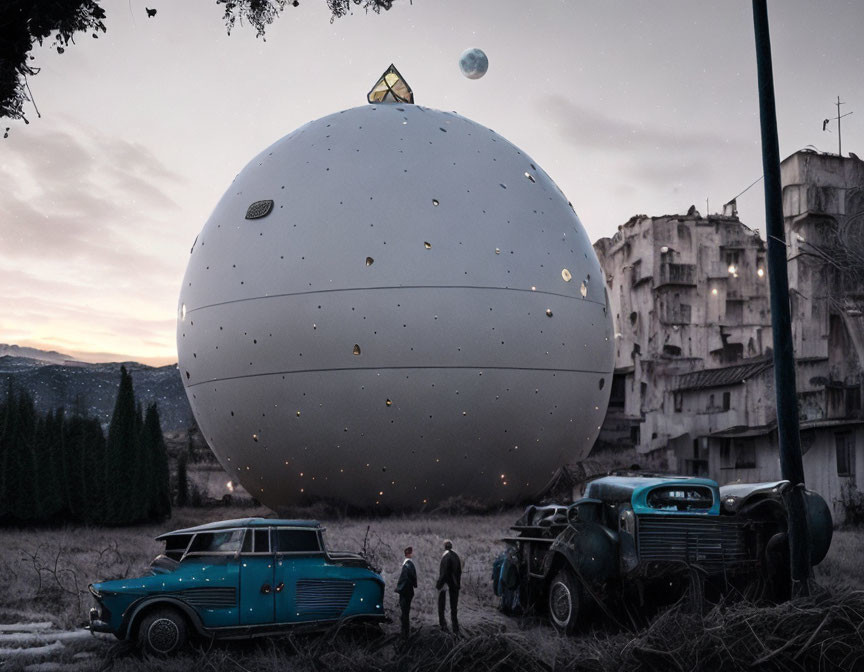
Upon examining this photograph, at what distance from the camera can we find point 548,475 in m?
24.5

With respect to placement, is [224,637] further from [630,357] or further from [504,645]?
[630,357]

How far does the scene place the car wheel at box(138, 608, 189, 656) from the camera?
999cm

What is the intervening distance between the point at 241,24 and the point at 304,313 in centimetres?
1406

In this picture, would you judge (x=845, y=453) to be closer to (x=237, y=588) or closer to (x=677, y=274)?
(x=237, y=588)

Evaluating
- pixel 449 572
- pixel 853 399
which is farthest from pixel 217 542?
pixel 853 399

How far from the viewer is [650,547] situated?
1150cm

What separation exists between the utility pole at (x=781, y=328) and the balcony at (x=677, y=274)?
2279 inches

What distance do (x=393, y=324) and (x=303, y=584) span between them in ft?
34.7

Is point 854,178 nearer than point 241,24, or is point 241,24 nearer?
point 241,24

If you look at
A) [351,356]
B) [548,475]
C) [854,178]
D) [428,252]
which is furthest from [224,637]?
[854,178]

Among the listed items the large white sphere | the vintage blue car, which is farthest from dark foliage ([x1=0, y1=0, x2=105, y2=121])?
the large white sphere

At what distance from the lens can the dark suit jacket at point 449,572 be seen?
11.4m

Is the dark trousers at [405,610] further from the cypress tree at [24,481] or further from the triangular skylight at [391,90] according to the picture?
the triangular skylight at [391,90]

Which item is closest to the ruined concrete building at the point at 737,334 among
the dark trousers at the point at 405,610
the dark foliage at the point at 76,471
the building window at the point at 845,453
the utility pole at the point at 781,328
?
the building window at the point at 845,453
